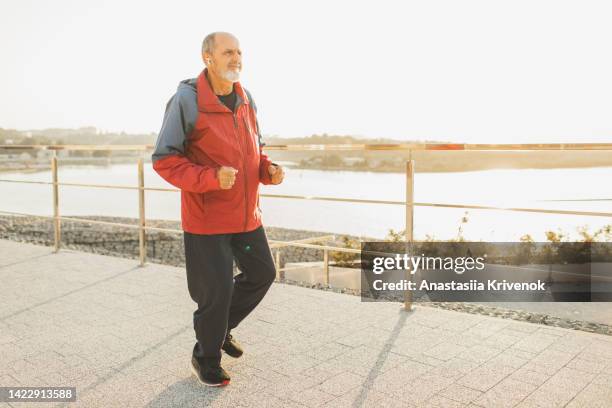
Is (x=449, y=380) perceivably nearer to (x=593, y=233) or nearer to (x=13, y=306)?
(x=13, y=306)

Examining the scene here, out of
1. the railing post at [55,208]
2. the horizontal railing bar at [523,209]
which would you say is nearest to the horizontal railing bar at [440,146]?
the horizontal railing bar at [523,209]

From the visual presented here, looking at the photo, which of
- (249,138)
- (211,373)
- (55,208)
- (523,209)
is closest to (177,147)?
(249,138)

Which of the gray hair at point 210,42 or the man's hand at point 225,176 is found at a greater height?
the gray hair at point 210,42

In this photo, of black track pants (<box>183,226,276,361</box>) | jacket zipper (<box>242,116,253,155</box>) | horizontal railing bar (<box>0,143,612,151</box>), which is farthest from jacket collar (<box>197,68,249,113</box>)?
horizontal railing bar (<box>0,143,612,151</box>)

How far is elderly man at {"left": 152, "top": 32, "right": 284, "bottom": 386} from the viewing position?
7.87ft

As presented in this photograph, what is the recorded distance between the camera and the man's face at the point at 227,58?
2436 mm

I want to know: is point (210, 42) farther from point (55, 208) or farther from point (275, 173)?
point (55, 208)

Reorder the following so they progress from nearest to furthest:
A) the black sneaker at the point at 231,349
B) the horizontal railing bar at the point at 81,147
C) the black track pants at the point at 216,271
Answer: the black track pants at the point at 216,271 < the black sneaker at the point at 231,349 < the horizontal railing bar at the point at 81,147

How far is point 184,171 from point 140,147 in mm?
2879

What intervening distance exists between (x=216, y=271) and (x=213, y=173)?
457mm

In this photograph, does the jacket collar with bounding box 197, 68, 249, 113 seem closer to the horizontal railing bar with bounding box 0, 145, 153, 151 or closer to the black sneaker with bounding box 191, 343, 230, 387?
the black sneaker with bounding box 191, 343, 230, 387

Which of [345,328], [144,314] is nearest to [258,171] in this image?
[345,328]

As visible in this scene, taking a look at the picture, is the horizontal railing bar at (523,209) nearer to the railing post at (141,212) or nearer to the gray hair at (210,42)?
the gray hair at (210,42)

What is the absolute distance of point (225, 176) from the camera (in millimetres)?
2273
